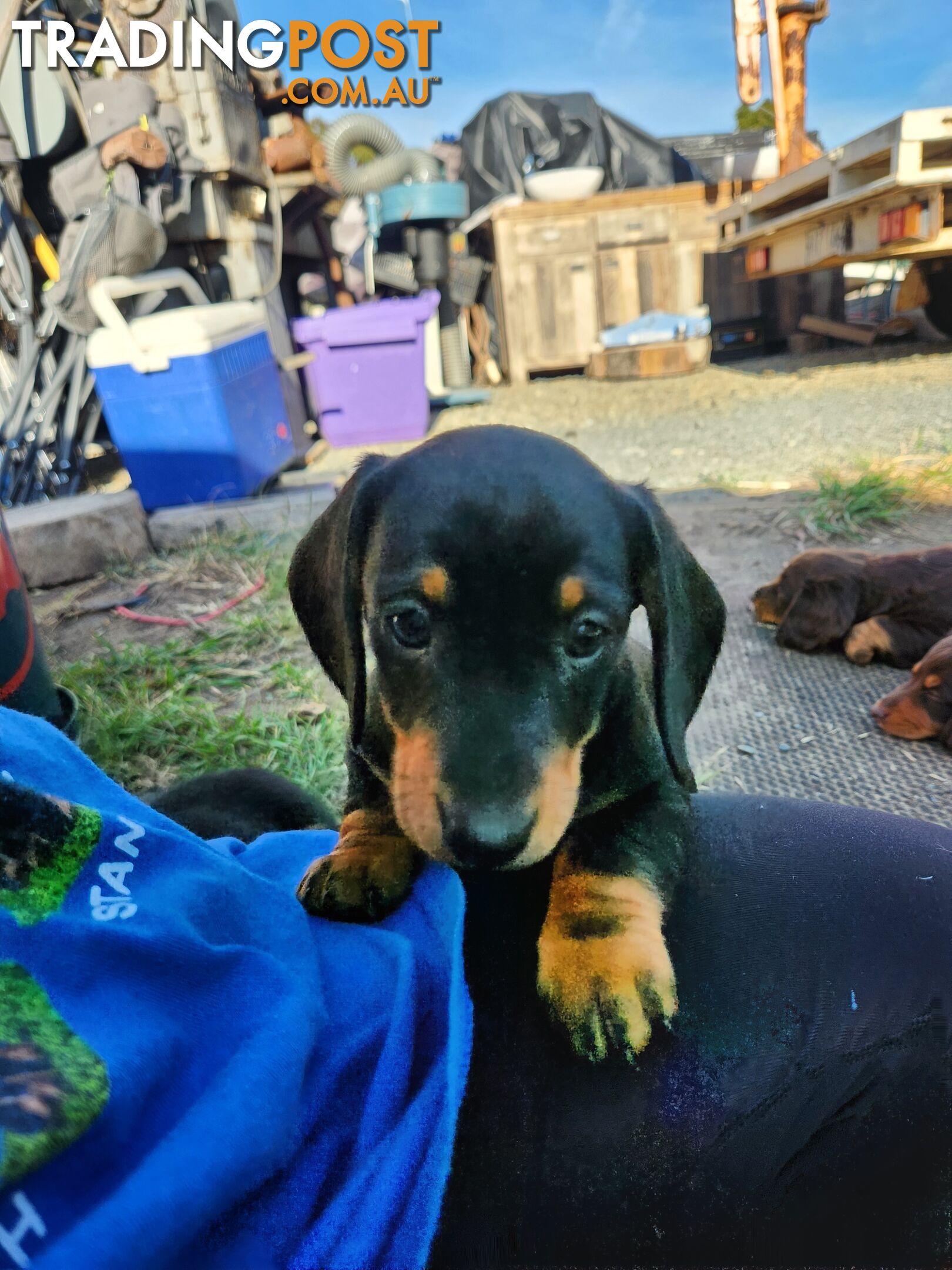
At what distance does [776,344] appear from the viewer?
12.3 m

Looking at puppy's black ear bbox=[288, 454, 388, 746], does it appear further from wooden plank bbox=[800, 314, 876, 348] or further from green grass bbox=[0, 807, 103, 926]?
wooden plank bbox=[800, 314, 876, 348]

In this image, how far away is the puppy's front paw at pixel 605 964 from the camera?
102 centimetres

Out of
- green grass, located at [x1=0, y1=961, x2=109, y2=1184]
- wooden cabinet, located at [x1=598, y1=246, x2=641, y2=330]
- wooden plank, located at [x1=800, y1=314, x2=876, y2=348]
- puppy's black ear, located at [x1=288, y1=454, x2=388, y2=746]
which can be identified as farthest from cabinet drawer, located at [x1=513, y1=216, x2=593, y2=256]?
green grass, located at [x1=0, y1=961, x2=109, y2=1184]

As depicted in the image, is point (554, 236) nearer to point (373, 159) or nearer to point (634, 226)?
point (634, 226)

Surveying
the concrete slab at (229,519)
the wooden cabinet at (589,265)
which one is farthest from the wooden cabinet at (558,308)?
the concrete slab at (229,519)

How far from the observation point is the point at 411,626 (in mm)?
1313

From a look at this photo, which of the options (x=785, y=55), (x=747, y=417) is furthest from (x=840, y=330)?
(x=747, y=417)

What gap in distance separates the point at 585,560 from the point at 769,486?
4570mm

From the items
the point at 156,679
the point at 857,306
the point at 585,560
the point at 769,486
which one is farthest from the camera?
the point at 857,306

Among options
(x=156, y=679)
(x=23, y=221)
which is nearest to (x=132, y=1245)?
(x=156, y=679)

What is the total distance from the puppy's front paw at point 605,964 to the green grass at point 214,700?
1612 millimetres

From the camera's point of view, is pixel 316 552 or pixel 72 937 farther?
pixel 316 552

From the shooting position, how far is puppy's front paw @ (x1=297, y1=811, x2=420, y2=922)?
1.23 m

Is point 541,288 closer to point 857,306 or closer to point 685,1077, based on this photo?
point 857,306
